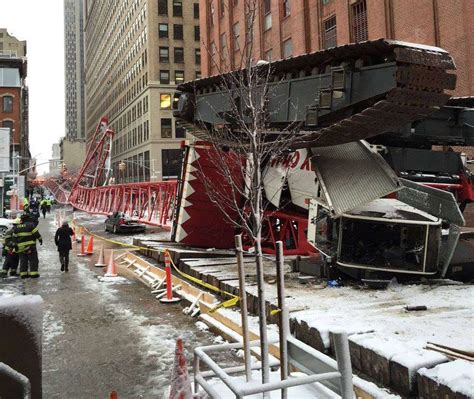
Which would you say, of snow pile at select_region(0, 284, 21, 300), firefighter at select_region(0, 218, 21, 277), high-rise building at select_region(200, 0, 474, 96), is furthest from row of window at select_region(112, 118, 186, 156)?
snow pile at select_region(0, 284, 21, 300)

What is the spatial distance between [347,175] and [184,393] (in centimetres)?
620

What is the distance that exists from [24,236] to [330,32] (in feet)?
71.0

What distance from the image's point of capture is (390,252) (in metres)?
8.43

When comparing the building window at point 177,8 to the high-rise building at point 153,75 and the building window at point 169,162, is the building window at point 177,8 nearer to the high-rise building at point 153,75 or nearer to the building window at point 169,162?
Answer: the high-rise building at point 153,75

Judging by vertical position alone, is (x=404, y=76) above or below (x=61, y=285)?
above

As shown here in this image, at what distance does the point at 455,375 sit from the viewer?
3988 mm

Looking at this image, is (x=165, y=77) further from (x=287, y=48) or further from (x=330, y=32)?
(x=330, y=32)

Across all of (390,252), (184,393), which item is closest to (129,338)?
(184,393)

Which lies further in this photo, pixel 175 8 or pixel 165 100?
pixel 175 8

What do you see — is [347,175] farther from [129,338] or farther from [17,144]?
[17,144]

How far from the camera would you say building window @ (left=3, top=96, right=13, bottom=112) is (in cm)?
6675

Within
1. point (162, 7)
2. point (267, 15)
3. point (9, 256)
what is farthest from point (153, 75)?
point (9, 256)

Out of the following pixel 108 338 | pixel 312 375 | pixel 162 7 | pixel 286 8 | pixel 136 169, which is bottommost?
pixel 108 338

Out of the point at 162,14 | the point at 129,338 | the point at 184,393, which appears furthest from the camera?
the point at 162,14
